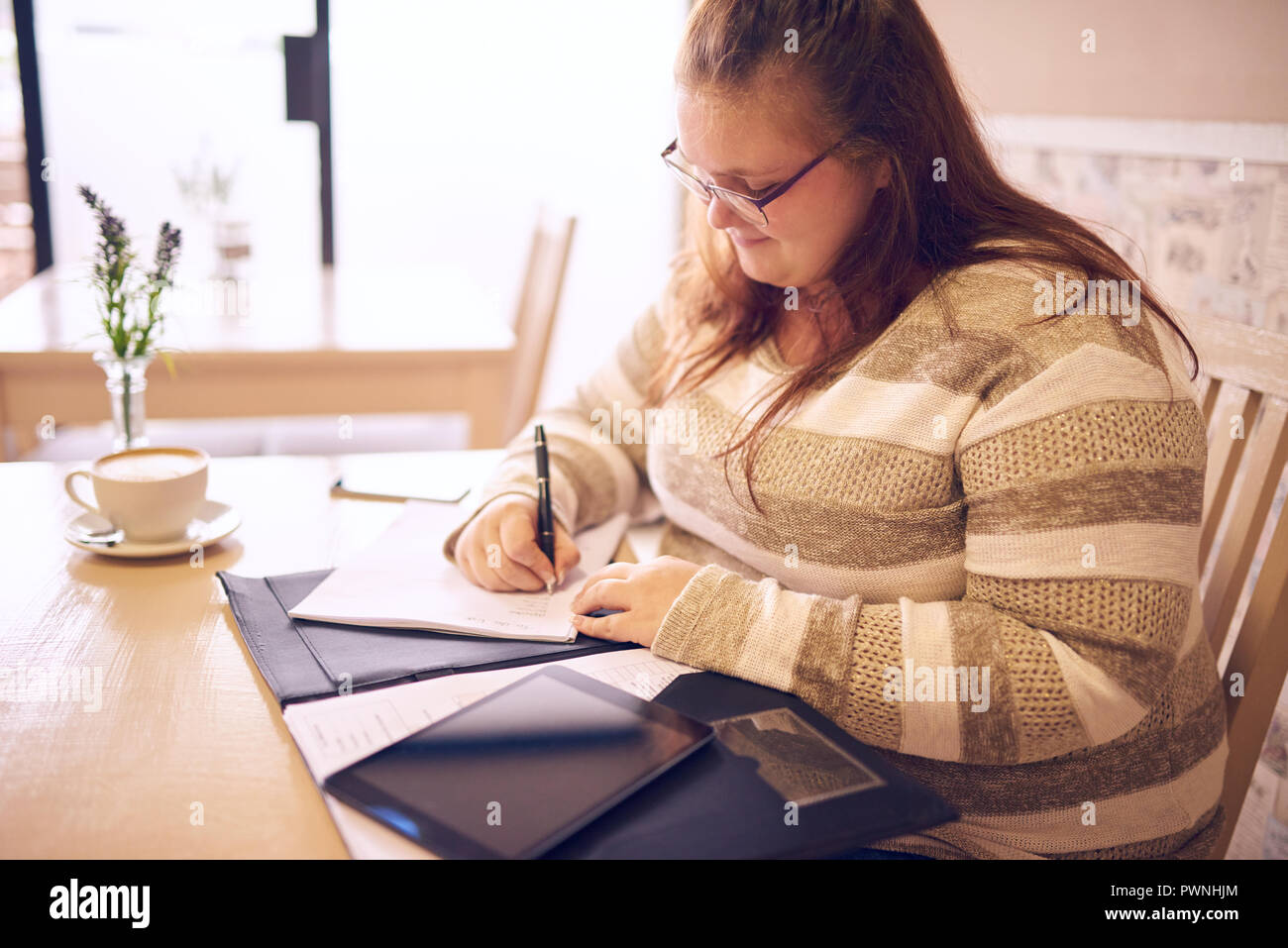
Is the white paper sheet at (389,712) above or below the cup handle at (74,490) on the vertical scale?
below

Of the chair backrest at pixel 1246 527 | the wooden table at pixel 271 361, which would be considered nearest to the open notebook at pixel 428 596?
the chair backrest at pixel 1246 527

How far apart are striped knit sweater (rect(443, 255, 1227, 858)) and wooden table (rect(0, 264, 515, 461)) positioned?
40.8 inches

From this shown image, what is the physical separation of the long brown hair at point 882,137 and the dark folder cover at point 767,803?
0.33 meters

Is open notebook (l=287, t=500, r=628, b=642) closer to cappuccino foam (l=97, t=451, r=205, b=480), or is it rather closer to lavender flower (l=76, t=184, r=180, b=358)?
cappuccino foam (l=97, t=451, r=205, b=480)

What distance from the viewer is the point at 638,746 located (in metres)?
0.69

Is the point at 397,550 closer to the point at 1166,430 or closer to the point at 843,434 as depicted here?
the point at 843,434

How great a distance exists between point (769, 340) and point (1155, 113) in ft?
2.87

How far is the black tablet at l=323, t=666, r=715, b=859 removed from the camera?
24.0 inches

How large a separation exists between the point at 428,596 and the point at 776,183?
0.50 meters

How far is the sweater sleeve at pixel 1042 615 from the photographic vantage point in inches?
30.5

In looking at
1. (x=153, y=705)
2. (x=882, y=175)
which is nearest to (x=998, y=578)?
(x=882, y=175)

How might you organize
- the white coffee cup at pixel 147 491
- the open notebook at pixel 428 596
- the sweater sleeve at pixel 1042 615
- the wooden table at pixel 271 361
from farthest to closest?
the wooden table at pixel 271 361 → the white coffee cup at pixel 147 491 → the open notebook at pixel 428 596 → the sweater sleeve at pixel 1042 615

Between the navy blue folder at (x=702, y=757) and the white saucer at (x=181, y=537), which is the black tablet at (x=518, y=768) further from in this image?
the white saucer at (x=181, y=537)

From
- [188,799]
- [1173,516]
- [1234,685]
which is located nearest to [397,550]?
[188,799]
